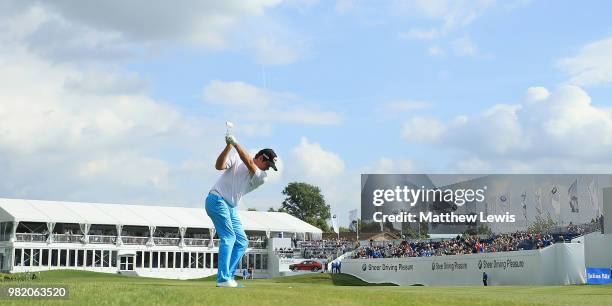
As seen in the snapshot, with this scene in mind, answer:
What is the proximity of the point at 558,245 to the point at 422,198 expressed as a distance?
4277cm

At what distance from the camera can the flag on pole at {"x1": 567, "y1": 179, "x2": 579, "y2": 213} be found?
309ft

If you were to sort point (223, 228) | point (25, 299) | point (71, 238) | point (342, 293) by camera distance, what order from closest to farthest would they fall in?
point (25, 299) → point (342, 293) → point (223, 228) → point (71, 238)

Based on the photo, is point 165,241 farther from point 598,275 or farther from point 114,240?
point 598,275

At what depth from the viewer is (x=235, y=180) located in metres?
17.9

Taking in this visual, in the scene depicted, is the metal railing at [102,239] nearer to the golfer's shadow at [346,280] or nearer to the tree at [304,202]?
the golfer's shadow at [346,280]

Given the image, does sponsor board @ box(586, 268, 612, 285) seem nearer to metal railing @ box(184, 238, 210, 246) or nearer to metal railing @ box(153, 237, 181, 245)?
metal railing @ box(153, 237, 181, 245)

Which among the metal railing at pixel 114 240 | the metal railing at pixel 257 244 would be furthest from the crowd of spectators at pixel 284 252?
the metal railing at pixel 114 240

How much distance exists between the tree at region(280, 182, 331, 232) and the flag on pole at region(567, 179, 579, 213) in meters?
70.0

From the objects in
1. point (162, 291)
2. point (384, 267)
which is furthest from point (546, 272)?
point (162, 291)

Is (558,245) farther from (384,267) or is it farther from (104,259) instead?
(104,259)

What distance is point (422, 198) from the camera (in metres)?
95.3

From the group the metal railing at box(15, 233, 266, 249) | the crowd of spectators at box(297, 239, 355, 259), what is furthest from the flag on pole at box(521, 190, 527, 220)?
the metal railing at box(15, 233, 266, 249)

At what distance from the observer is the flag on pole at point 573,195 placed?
309 ft

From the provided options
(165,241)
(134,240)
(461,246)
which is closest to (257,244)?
(165,241)
